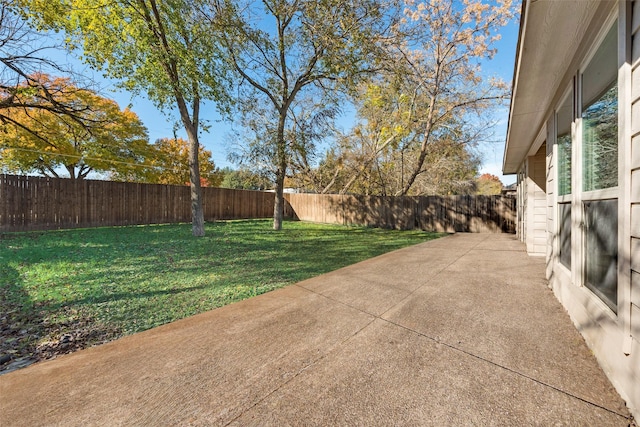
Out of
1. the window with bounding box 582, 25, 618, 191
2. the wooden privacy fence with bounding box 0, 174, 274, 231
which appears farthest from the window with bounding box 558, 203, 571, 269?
the wooden privacy fence with bounding box 0, 174, 274, 231

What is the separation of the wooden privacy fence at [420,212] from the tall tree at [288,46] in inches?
173

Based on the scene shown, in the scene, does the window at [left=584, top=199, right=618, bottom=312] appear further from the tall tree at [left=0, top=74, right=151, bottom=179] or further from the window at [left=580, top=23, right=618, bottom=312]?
the tall tree at [left=0, top=74, right=151, bottom=179]

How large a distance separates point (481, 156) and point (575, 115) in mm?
11847

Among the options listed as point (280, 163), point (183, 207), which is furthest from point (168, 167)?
point (280, 163)

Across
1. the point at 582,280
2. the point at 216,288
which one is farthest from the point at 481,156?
the point at 216,288

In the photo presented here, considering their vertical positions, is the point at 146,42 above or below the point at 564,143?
above

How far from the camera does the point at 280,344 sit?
193 cm

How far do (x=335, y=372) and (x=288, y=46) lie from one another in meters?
9.91

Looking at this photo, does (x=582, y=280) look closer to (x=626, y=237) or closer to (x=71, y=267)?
(x=626, y=237)

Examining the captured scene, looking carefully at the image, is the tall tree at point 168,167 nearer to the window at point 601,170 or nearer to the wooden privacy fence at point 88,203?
the wooden privacy fence at point 88,203

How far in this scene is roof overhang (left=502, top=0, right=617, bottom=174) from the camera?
1.76 m

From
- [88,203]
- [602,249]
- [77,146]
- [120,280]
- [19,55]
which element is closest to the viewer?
[602,249]

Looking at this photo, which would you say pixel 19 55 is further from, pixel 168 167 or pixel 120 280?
pixel 168 167

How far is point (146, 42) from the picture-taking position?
241 inches
